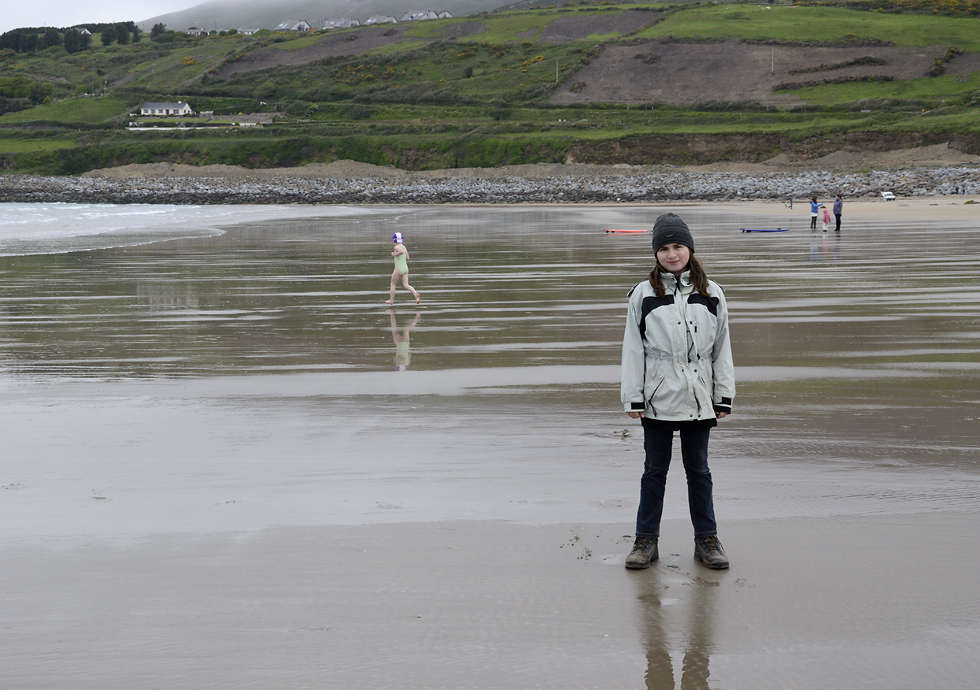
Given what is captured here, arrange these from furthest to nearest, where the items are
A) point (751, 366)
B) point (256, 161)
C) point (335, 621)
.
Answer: point (256, 161)
point (751, 366)
point (335, 621)

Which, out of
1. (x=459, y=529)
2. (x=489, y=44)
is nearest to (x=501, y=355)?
(x=459, y=529)

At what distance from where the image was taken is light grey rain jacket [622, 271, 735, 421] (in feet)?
15.1

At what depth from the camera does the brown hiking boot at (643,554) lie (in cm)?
464

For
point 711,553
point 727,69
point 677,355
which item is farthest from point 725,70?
point 711,553

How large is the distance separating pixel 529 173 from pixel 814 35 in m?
53.1

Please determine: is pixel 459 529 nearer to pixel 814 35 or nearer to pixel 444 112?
pixel 444 112

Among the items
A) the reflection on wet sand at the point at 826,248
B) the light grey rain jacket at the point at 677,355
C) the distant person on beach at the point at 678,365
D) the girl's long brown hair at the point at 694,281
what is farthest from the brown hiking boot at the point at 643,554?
the reflection on wet sand at the point at 826,248

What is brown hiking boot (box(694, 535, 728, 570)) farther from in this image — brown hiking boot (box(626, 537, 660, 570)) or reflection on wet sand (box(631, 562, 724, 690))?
brown hiking boot (box(626, 537, 660, 570))

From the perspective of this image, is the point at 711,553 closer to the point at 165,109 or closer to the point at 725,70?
the point at 725,70

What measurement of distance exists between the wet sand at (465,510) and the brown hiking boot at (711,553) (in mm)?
72

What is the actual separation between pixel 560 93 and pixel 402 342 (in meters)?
109

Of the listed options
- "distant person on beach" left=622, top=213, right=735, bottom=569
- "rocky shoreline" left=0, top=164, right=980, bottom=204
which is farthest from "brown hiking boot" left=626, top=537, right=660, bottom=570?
"rocky shoreline" left=0, top=164, right=980, bottom=204

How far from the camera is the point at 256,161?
Result: 101625 mm

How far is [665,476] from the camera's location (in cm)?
477
